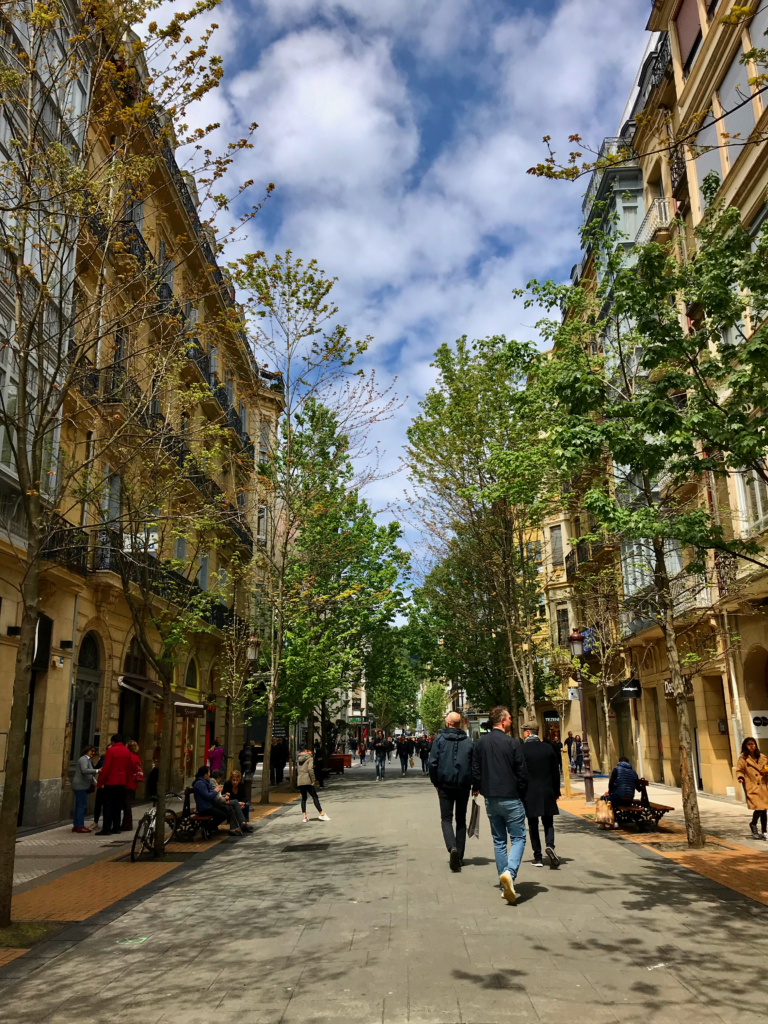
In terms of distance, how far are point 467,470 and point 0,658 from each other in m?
15.0

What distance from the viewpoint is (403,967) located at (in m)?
5.99

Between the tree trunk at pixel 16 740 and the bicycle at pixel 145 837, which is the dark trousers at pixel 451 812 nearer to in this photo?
the bicycle at pixel 145 837

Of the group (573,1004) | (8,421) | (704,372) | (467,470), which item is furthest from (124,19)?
(467,470)

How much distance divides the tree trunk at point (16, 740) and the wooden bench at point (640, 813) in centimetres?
940

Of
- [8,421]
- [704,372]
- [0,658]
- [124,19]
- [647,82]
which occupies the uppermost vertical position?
[647,82]

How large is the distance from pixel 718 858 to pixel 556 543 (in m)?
36.8

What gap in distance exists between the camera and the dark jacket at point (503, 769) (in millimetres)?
8414

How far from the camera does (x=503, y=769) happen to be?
847 cm

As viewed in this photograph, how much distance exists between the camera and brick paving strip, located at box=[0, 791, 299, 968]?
8164 millimetres

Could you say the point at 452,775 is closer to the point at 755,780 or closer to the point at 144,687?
the point at 755,780

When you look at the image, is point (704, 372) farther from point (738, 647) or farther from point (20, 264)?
point (738, 647)

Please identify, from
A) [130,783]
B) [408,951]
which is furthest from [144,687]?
[408,951]

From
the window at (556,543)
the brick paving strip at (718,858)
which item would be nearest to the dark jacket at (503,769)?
the brick paving strip at (718,858)

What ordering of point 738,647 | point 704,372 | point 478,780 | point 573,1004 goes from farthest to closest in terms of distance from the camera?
point 738,647 → point 704,372 → point 478,780 → point 573,1004
